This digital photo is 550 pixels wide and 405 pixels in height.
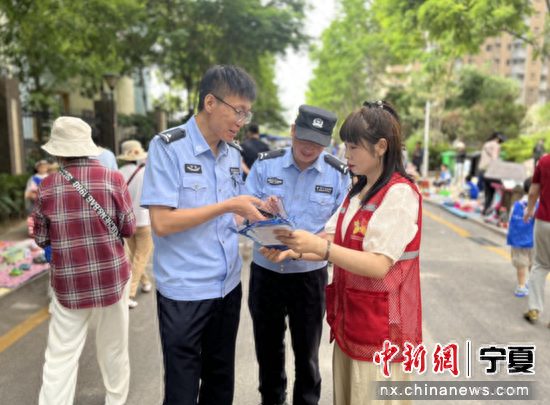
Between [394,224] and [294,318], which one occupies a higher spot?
[394,224]

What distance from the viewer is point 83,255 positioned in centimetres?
274

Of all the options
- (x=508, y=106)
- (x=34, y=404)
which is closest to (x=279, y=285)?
(x=34, y=404)

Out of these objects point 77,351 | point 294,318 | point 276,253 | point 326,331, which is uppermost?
point 276,253

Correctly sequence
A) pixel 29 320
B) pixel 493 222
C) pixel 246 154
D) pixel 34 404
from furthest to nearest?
pixel 493 222 → pixel 246 154 → pixel 29 320 → pixel 34 404

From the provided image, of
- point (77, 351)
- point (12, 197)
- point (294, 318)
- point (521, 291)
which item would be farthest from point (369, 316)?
point (12, 197)

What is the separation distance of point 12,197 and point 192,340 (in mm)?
8755

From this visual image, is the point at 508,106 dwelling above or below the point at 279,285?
above

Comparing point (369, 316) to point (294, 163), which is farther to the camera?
point (294, 163)

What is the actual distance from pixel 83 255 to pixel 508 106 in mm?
29591

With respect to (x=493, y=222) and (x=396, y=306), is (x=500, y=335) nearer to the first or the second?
(x=396, y=306)

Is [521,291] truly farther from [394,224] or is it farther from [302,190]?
[394,224]

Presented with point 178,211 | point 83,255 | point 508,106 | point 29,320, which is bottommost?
point 29,320

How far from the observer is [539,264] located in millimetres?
4504

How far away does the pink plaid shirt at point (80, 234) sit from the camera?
8.80 ft
